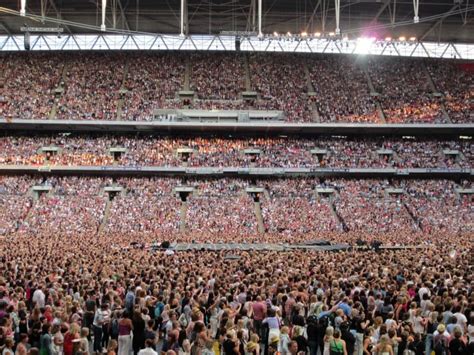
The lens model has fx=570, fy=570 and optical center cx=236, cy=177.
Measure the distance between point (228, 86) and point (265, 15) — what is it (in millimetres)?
7506

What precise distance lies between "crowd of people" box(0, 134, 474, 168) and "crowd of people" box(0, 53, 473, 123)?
2.55 m

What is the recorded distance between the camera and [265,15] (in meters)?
53.6

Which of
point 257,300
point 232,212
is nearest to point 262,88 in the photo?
point 232,212

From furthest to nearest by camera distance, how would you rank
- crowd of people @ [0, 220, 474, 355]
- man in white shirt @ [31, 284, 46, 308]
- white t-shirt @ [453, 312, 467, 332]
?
man in white shirt @ [31, 284, 46, 308], white t-shirt @ [453, 312, 467, 332], crowd of people @ [0, 220, 474, 355]

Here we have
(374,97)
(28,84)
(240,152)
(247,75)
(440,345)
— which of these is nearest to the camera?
(440,345)

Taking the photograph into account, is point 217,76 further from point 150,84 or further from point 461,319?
point 461,319

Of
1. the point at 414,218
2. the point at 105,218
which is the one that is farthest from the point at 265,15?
the point at 105,218

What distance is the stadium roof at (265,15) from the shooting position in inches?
1956

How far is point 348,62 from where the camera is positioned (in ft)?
196

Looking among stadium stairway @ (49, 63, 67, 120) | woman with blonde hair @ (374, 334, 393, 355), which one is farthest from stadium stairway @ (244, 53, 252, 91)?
woman with blonde hair @ (374, 334, 393, 355)

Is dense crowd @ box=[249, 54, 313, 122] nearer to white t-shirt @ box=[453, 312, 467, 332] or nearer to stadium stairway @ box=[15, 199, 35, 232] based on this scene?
stadium stairway @ box=[15, 199, 35, 232]

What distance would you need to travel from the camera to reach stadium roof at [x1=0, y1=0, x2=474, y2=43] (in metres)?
49.7

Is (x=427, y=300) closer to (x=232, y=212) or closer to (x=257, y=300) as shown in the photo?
(x=257, y=300)

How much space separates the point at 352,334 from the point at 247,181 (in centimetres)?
3968
